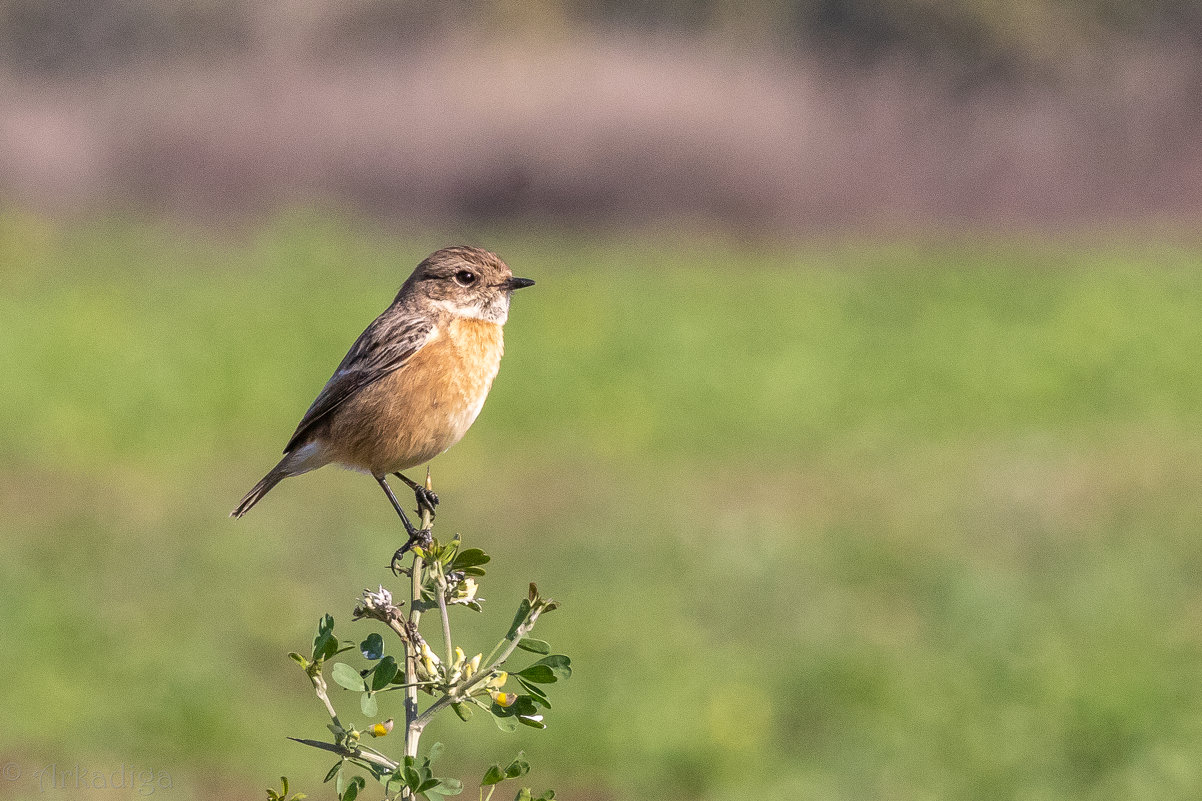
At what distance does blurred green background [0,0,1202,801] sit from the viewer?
10320 millimetres

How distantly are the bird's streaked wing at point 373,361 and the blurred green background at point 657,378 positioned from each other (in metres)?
1.17

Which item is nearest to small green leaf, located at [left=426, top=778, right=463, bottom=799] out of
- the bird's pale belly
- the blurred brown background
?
the bird's pale belly

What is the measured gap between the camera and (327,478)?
56.2 ft

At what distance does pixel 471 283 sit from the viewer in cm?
344

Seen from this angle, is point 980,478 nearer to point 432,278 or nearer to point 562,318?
point 562,318

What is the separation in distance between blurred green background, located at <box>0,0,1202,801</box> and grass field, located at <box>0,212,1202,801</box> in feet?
0.19

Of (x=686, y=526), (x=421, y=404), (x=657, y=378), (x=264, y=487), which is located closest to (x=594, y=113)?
(x=657, y=378)

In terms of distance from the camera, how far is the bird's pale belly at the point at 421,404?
3.74 meters

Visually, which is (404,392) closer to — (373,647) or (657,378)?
(373,647)

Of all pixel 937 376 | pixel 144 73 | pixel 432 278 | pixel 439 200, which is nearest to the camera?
pixel 432 278

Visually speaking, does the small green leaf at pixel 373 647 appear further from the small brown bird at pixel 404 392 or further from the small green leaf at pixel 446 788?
the small brown bird at pixel 404 392

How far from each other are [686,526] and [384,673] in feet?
42.0

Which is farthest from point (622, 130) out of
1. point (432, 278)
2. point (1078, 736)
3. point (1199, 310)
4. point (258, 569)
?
point (432, 278)

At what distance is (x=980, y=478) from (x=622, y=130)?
17172 mm
